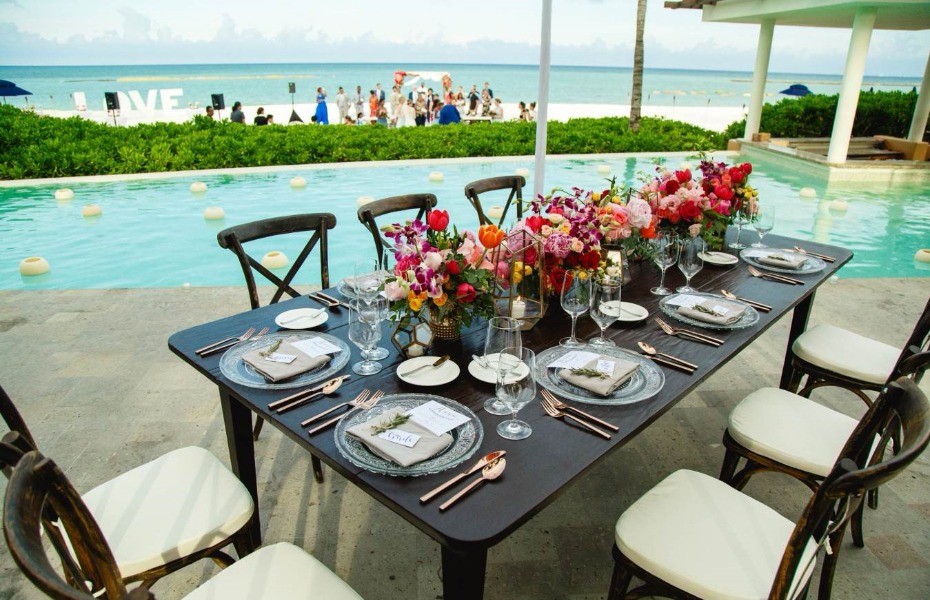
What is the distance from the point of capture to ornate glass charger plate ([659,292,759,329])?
1866 millimetres

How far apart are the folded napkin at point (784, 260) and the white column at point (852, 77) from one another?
880 cm

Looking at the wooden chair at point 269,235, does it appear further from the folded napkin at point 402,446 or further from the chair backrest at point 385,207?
the folded napkin at point 402,446

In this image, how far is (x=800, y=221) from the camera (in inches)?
282

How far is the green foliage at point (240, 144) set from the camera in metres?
8.02

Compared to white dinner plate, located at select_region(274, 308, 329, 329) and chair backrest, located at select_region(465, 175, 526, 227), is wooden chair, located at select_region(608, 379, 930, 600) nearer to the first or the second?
white dinner plate, located at select_region(274, 308, 329, 329)

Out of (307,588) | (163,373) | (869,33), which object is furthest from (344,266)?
(869,33)

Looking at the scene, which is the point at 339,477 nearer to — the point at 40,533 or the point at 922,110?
the point at 40,533

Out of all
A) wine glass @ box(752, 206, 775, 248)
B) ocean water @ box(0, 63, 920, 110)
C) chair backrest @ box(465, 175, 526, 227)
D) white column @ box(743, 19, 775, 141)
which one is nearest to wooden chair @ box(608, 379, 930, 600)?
wine glass @ box(752, 206, 775, 248)

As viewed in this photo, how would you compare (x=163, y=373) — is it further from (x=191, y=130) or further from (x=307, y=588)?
(x=191, y=130)

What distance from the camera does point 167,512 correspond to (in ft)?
4.81

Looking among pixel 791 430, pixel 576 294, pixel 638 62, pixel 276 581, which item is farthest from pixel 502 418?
pixel 638 62

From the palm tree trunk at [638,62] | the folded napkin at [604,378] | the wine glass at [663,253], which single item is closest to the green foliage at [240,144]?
the palm tree trunk at [638,62]

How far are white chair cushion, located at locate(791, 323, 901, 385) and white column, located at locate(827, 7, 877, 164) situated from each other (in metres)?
8.87

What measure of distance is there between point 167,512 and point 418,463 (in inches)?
29.1
